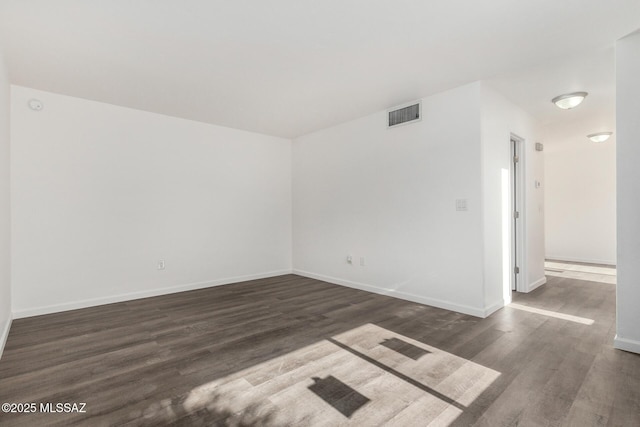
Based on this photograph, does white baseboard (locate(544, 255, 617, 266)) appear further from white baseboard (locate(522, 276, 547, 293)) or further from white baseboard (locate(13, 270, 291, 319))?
white baseboard (locate(13, 270, 291, 319))

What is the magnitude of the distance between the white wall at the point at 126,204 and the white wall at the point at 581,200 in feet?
21.7

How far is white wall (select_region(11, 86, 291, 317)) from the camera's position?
3564 mm

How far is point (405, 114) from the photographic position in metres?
4.12

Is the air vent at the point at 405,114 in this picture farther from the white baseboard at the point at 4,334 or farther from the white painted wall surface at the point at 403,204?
the white baseboard at the point at 4,334

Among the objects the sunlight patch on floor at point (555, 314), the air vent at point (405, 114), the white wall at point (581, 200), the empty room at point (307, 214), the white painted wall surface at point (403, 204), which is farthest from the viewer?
→ the white wall at point (581, 200)

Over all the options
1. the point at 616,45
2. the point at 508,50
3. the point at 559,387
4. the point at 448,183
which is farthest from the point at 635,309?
the point at 508,50

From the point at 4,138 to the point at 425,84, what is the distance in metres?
4.39

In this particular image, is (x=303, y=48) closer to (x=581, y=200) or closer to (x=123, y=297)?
(x=123, y=297)

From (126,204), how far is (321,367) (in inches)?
137

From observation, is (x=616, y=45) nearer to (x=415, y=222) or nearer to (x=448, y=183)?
(x=448, y=183)

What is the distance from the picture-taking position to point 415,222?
13.2 ft

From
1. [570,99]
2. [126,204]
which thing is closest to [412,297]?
[570,99]

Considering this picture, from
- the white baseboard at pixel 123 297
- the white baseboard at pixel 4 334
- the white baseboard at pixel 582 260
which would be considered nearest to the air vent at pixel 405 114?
the white baseboard at pixel 123 297

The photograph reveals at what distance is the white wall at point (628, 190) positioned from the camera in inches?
98.9
